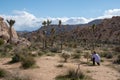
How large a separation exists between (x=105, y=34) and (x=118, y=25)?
10356 millimetres

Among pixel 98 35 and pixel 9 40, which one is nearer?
pixel 9 40

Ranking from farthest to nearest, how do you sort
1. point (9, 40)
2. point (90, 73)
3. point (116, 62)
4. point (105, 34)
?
1. point (105, 34)
2. point (9, 40)
3. point (116, 62)
4. point (90, 73)

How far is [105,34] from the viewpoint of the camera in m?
138

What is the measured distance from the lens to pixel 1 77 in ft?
61.9

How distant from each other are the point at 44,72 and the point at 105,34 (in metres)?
118

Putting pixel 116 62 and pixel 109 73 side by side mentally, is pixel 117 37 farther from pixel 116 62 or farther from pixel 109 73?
pixel 109 73

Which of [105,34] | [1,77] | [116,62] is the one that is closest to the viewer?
[1,77]

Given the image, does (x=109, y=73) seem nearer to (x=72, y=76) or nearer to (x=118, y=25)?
(x=72, y=76)

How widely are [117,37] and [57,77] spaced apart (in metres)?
108

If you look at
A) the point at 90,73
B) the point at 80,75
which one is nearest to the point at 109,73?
the point at 90,73

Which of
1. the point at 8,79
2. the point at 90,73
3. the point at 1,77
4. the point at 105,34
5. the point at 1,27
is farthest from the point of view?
the point at 105,34

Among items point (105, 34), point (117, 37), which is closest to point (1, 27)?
point (117, 37)

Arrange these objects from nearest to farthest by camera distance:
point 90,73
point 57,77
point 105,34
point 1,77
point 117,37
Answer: point 1,77 < point 57,77 < point 90,73 < point 117,37 < point 105,34

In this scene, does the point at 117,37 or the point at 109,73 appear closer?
the point at 109,73
